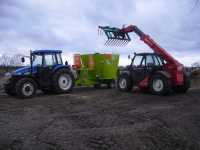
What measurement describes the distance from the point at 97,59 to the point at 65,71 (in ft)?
10.9

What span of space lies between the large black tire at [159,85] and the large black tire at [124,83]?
5.88 ft

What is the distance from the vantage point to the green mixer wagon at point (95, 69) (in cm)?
1985

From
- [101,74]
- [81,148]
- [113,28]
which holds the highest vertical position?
[113,28]

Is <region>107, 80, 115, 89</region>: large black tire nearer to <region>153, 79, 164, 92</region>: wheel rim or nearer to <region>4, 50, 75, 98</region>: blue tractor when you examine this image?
<region>4, 50, 75, 98</region>: blue tractor

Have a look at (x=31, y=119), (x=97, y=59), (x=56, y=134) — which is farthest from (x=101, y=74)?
(x=56, y=134)

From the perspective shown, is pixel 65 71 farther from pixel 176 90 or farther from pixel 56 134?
pixel 56 134

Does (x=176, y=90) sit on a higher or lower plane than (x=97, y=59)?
lower

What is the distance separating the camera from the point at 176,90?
16500 millimetres

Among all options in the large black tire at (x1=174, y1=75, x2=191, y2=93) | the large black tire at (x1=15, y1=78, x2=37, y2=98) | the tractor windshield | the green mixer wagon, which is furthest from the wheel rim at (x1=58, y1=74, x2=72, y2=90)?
the large black tire at (x1=174, y1=75, x2=191, y2=93)

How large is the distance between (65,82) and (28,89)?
236 cm

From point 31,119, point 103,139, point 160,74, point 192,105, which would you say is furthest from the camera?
point 160,74

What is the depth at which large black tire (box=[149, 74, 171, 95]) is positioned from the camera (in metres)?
15.0

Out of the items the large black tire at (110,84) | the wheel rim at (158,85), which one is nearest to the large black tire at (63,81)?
the large black tire at (110,84)

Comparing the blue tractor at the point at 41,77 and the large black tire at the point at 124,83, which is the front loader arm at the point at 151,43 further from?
the blue tractor at the point at 41,77
